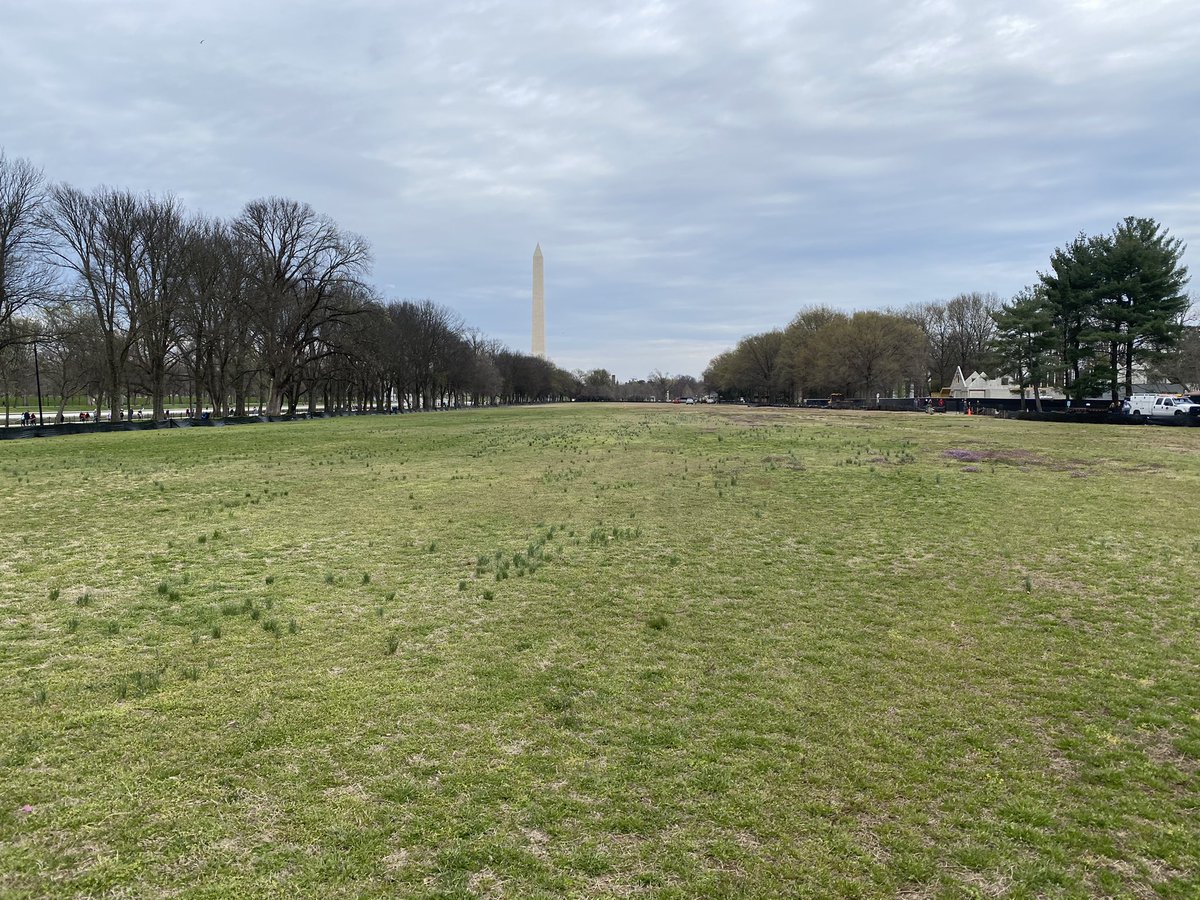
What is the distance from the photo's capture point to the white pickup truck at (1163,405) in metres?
45.8

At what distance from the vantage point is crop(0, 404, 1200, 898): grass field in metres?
3.79

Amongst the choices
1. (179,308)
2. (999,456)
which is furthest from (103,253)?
(999,456)

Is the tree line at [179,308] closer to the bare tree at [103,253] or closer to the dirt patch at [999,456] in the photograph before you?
the bare tree at [103,253]

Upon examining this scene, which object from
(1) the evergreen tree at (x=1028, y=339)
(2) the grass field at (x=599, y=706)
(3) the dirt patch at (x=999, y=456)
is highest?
(1) the evergreen tree at (x=1028, y=339)

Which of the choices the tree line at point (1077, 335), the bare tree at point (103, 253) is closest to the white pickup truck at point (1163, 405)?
the tree line at point (1077, 335)

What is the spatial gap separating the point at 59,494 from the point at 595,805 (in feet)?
58.5

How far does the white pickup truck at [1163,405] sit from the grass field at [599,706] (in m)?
42.8

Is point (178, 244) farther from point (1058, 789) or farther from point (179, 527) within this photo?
point (1058, 789)

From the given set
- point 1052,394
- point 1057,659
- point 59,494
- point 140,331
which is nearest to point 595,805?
point 1057,659

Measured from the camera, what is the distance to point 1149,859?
385 cm

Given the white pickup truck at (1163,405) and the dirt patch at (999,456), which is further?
the white pickup truck at (1163,405)

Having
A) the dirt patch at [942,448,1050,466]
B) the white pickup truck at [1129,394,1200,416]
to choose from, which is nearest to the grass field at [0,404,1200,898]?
the dirt patch at [942,448,1050,466]

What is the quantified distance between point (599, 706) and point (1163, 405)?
2441 inches

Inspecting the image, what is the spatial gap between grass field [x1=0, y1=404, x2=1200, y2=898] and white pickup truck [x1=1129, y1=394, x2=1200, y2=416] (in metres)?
42.8
